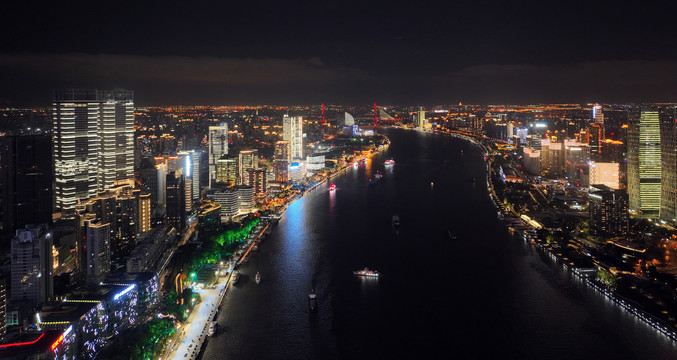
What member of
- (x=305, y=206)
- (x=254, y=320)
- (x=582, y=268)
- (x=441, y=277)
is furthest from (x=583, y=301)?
(x=305, y=206)

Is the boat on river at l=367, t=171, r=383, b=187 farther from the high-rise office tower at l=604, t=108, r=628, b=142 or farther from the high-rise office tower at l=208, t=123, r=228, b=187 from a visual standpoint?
the high-rise office tower at l=604, t=108, r=628, b=142

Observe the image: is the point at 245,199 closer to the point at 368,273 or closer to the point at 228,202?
the point at 228,202

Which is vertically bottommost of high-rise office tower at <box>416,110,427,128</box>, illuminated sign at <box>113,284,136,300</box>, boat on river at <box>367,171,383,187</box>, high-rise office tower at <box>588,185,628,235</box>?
illuminated sign at <box>113,284,136,300</box>

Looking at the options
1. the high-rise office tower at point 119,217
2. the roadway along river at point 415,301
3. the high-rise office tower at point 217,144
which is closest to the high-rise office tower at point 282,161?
the high-rise office tower at point 217,144

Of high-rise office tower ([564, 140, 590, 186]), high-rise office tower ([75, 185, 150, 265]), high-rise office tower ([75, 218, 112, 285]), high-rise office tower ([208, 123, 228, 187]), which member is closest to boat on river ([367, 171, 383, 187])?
high-rise office tower ([208, 123, 228, 187])

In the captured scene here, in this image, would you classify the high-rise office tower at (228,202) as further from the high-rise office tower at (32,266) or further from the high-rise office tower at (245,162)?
the high-rise office tower at (32,266)

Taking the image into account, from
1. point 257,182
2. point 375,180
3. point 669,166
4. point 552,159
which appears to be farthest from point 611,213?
Result: point 552,159

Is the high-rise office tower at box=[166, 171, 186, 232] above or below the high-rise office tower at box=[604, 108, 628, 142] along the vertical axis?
below

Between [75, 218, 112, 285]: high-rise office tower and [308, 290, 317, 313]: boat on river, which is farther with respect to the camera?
[75, 218, 112, 285]: high-rise office tower
